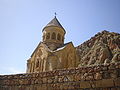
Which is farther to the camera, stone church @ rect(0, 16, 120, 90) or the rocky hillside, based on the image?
the rocky hillside

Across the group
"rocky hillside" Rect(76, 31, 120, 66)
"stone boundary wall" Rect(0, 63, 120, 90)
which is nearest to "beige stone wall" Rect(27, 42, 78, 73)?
"stone boundary wall" Rect(0, 63, 120, 90)

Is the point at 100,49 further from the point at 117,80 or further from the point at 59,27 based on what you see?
the point at 117,80

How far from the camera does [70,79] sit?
5504 mm

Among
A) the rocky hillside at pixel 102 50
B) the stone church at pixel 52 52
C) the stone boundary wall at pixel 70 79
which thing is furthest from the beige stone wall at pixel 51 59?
the rocky hillside at pixel 102 50

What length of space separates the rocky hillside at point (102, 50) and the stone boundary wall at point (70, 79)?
121 feet

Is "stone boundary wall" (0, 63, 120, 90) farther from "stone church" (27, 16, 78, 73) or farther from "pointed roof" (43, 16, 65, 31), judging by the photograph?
"pointed roof" (43, 16, 65, 31)

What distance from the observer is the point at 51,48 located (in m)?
22.9

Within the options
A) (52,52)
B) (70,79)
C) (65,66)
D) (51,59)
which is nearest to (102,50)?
(65,66)

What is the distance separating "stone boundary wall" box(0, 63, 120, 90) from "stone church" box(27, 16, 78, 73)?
14136mm

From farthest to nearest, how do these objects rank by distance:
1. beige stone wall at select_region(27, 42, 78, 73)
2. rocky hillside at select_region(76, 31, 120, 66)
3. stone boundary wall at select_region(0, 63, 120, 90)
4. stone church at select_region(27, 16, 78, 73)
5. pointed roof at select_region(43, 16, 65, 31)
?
rocky hillside at select_region(76, 31, 120, 66)
pointed roof at select_region(43, 16, 65, 31)
stone church at select_region(27, 16, 78, 73)
beige stone wall at select_region(27, 42, 78, 73)
stone boundary wall at select_region(0, 63, 120, 90)

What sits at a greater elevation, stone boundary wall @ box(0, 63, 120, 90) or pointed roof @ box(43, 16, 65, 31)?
pointed roof @ box(43, 16, 65, 31)

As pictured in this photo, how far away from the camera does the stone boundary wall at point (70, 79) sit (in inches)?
191

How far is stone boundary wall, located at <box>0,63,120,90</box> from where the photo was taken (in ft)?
15.9

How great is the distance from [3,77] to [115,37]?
171 feet
